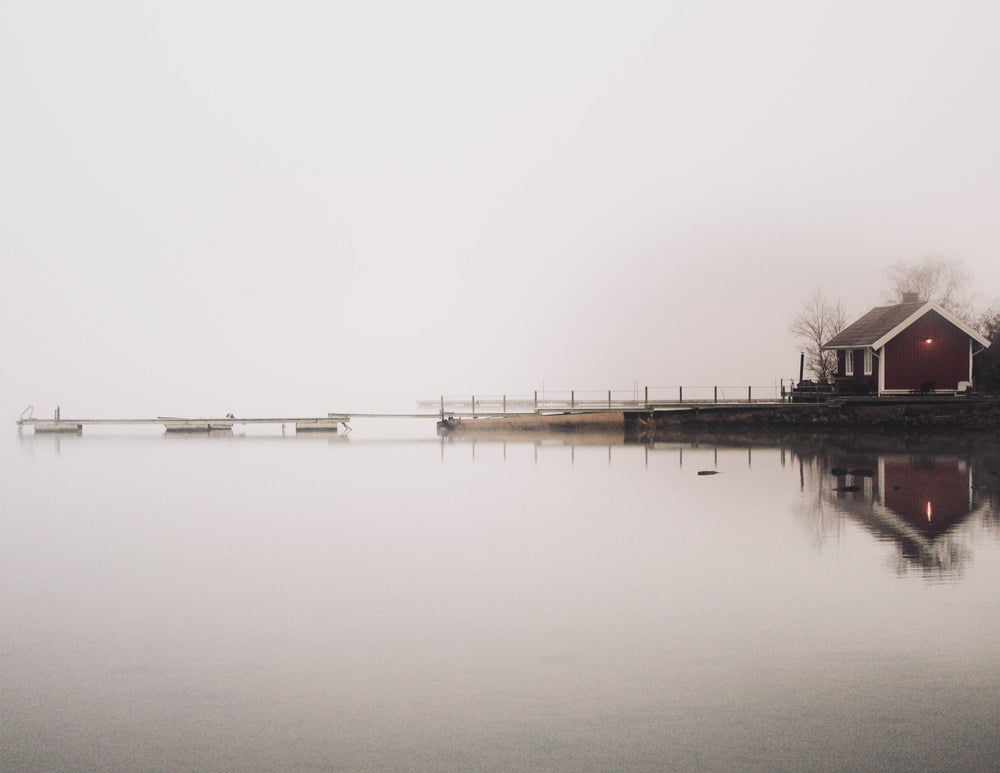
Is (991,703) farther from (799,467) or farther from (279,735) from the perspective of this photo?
(799,467)

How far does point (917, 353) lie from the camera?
4028cm

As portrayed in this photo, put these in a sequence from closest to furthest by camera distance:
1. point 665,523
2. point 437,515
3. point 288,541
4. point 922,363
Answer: point 288,541, point 665,523, point 437,515, point 922,363

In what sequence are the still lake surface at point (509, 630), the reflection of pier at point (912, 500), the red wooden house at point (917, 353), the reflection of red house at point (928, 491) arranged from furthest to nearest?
the red wooden house at point (917, 353) < the reflection of red house at point (928, 491) < the reflection of pier at point (912, 500) < the still lake surface at point (509, 630)

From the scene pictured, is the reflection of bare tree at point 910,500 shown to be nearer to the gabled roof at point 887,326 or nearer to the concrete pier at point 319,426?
the gabled roof at point 887,326

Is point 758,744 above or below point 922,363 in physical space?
below

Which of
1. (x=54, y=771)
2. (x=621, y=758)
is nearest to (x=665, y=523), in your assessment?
(x=621, y=758)

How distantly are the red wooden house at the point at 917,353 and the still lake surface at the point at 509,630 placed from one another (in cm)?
1967

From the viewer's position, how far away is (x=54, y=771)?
21.0 feet

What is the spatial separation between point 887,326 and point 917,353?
1.64m

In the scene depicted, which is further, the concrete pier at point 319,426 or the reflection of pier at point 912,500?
the concrete pier at point 319,426

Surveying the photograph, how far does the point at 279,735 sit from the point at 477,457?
25.3 meters

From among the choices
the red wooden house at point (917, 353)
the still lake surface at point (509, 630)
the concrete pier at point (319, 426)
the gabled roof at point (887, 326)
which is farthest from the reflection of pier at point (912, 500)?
the concrete pier at point (319, 426)

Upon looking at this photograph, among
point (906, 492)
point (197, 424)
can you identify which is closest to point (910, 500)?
point (906, 492)

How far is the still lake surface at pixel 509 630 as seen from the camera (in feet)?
22.4
